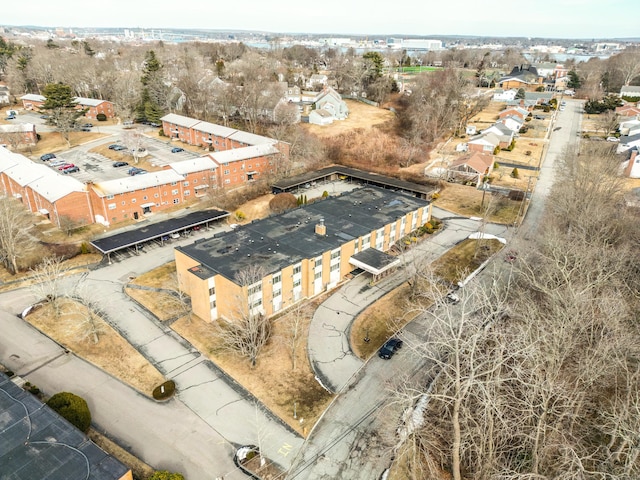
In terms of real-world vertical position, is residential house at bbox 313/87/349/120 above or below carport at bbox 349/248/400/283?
above

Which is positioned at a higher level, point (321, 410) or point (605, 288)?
point (605, 288)

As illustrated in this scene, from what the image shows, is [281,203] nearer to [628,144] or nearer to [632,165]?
[632,165]

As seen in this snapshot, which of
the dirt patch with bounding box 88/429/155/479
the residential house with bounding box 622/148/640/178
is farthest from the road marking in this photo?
the residential house with bounding box 622/148/640/178

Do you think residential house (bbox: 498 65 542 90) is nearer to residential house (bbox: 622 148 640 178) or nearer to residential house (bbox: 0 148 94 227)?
residential house (bbox: 622 148 640 178)

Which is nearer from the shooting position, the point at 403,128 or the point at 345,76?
the point at 403,128

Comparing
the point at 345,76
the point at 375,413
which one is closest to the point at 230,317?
the point at 375,413

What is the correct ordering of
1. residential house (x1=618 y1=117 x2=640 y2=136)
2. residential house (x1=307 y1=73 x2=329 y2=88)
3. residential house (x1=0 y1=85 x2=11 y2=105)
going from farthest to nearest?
residential house (x1=307 y1=73 x2=329 y2=88), residential house (x1=0 y1=85 x2=11 y2=105), residential house (x1=618 y1=117 x2=640 y2=136)

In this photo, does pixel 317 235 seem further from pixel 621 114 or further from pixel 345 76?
pixel 621 114
